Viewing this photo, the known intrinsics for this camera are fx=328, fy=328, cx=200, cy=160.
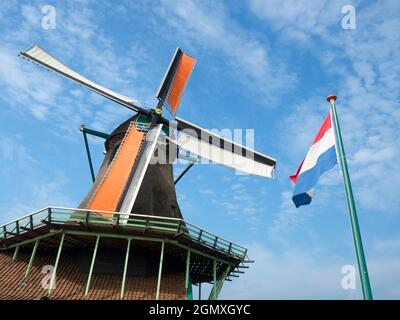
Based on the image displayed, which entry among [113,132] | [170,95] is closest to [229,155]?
[170,95]

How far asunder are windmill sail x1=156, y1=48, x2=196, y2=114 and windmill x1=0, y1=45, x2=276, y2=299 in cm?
7

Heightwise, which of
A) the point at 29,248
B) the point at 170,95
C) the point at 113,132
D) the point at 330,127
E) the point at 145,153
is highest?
the point at 170,95

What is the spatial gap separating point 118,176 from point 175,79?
971 cm

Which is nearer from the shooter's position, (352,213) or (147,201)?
(352,213)

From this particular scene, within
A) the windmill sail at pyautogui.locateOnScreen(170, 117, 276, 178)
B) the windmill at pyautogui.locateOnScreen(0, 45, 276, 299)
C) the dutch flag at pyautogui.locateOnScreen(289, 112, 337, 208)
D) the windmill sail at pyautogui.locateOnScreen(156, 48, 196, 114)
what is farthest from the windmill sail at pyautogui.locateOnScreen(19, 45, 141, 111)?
the dutch flag at pyautogui.locateOnScreen(289, 112, 337, 208)

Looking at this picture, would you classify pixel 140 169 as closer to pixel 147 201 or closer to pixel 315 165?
pixel 147 201

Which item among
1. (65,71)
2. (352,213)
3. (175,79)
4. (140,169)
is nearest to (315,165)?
(352,213)

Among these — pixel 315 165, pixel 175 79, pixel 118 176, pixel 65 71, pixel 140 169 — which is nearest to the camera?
pixel 315 165

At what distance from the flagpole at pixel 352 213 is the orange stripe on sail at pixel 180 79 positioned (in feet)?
48.6

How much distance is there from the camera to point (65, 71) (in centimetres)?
2180

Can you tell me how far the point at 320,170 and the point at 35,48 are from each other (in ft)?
66.5

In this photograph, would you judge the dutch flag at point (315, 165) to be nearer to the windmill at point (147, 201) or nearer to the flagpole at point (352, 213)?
the flagpole at point (352, 213)
